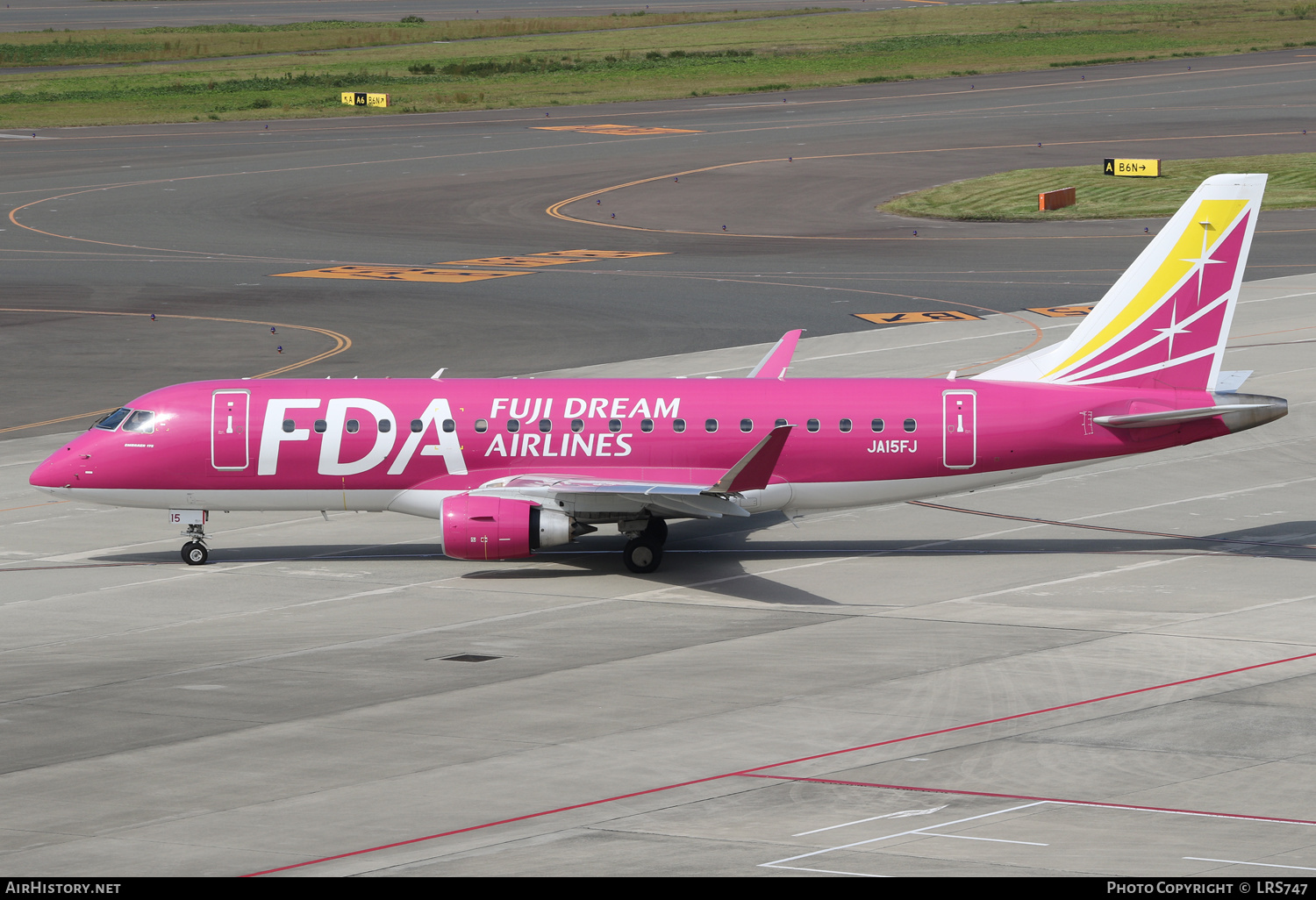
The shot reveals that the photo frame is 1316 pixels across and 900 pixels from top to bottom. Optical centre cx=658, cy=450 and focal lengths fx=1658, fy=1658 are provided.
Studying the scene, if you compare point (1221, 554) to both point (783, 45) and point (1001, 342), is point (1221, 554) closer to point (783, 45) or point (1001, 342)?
point (1001, 342)

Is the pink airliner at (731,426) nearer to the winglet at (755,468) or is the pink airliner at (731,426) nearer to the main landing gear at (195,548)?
the main landing gear at (195,548)

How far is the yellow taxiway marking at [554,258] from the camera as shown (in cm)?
8188

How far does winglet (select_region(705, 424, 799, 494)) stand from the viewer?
34.8 metres

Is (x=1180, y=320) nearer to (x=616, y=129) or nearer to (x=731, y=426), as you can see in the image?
(x=731, y=426)

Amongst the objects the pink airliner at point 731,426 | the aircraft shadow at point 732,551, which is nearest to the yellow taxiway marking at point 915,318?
the aircraft shadow at point 732,551

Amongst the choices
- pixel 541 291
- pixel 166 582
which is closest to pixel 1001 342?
pixel 541 291

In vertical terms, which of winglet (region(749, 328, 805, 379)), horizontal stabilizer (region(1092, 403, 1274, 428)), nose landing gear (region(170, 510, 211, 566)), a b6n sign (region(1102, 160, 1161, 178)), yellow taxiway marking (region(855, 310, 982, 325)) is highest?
a b6n sign (region(1102, 160, 1161, 178))

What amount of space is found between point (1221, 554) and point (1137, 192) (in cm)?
5725

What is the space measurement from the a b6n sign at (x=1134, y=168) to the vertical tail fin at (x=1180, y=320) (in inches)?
2265

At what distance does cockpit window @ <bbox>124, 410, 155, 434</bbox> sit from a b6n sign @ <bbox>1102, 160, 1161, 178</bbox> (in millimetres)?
69408

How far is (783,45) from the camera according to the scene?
17275cm

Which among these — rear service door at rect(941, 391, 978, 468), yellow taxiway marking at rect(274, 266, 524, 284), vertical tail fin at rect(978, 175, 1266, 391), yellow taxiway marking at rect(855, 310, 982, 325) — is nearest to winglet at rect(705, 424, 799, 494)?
rear service door at rect(941, 391, 978, 468)

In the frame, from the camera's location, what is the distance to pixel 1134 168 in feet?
313

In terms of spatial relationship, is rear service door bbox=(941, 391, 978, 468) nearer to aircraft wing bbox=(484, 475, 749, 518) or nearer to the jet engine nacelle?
aircraft wing bbox=(484, 475, 749, 518)
